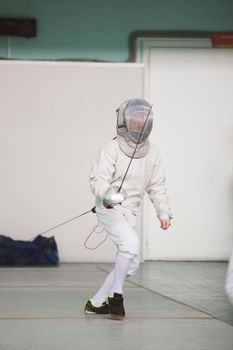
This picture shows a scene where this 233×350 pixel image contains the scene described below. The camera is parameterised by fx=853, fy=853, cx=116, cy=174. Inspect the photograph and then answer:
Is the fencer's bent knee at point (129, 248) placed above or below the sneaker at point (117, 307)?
above

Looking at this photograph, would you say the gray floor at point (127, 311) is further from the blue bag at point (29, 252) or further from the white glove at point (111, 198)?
the white glove at point (111, 198)

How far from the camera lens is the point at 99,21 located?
872 cm

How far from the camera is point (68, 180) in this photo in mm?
8648

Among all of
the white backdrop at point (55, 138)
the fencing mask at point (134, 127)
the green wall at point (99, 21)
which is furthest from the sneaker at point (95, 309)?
the green wall at point (99, 21)

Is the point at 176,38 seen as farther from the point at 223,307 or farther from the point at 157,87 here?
the point at 223,307

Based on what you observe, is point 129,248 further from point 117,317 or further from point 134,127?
point 134,127

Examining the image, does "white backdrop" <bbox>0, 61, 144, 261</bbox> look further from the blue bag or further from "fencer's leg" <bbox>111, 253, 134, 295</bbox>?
"fencer's leg" <bbox>111, 253, 134, 295</bbox>

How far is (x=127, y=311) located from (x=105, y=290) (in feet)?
0.88

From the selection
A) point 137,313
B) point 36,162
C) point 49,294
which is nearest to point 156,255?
point 36,162

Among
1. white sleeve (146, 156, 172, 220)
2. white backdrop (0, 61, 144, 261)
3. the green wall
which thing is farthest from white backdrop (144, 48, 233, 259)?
white sleeve (146, 156, 172, 220)

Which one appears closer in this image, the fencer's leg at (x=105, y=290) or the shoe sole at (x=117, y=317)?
the shoe sole at (x=117, y=317)

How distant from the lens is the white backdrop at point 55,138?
8586mm

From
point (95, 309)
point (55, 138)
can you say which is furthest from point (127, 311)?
point (55, 138)

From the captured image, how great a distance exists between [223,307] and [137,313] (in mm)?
636
